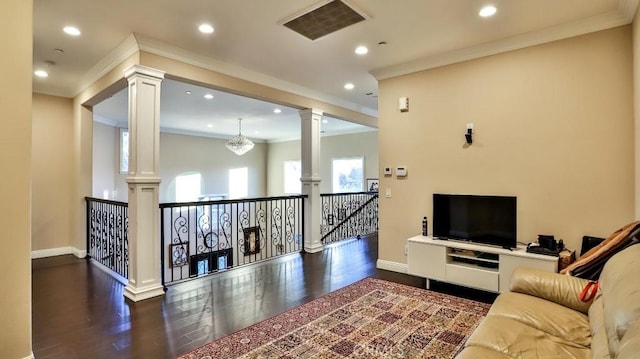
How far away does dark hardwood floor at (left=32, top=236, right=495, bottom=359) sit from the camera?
2547 millimetres

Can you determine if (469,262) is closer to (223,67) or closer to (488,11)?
(488,11)

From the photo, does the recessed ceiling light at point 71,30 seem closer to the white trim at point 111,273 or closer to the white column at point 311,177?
the white trim at point 111,273

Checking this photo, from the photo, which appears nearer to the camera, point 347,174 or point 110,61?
point 110,61

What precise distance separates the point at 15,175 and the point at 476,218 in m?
4.06

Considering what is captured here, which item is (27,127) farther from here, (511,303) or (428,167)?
(428,167)

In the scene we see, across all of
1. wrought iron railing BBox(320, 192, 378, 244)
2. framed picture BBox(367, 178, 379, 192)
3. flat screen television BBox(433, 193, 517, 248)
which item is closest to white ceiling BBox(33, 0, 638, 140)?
flat screen television BBox(433, 193, 517, 248)

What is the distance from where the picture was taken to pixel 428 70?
414 centimetres

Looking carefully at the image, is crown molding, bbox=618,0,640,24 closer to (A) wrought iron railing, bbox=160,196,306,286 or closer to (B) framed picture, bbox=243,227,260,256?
(A) wrought iron railing, bbox=160,196,306,286

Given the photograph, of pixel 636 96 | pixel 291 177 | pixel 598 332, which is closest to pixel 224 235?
pixel 598 332

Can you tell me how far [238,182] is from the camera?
11305 mm

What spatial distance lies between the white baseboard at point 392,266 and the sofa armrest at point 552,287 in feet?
6.64

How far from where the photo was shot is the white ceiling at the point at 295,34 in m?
2.86

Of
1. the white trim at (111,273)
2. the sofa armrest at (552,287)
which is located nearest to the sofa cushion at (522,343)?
the sofa armrest at (552,287)

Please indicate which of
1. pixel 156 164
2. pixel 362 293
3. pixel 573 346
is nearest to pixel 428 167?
pixel 362 293
